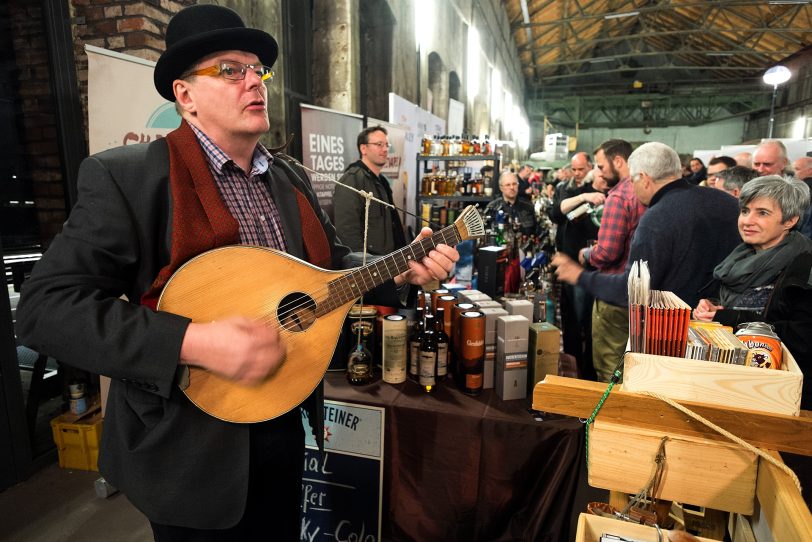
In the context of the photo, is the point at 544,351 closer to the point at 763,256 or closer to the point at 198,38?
the point at 763,256

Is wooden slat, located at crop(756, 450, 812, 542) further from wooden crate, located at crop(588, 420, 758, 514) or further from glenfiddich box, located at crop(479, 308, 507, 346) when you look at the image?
glenfiddich box, located at crop(479, 308, 507, 346)

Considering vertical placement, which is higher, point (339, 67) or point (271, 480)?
point (339, 67)

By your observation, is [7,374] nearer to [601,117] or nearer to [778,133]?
[778,133]

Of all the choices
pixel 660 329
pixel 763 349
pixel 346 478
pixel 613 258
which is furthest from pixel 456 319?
pixel 613 258

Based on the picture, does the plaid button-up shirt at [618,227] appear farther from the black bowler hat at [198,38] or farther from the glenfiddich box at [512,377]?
the black bowler hat at [198,38]

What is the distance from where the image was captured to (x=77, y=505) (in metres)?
2.69

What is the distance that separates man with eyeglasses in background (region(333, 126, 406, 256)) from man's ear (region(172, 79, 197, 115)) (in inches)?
93.5

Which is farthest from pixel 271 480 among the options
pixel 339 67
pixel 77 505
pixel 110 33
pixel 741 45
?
pixel 741 45

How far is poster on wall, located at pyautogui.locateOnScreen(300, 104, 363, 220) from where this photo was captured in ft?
14.1

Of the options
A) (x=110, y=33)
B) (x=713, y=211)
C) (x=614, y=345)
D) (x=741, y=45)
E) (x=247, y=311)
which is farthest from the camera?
(x=741, y=45)

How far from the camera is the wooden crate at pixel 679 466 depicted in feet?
3.40

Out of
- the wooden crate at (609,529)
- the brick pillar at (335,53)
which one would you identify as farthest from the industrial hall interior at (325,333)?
the brick pillar at (335,53)

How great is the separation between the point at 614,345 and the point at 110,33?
12.3ft

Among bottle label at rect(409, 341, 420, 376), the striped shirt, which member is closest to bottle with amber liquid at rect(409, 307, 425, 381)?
bottle label at rect(409, 341, 420, 376)
